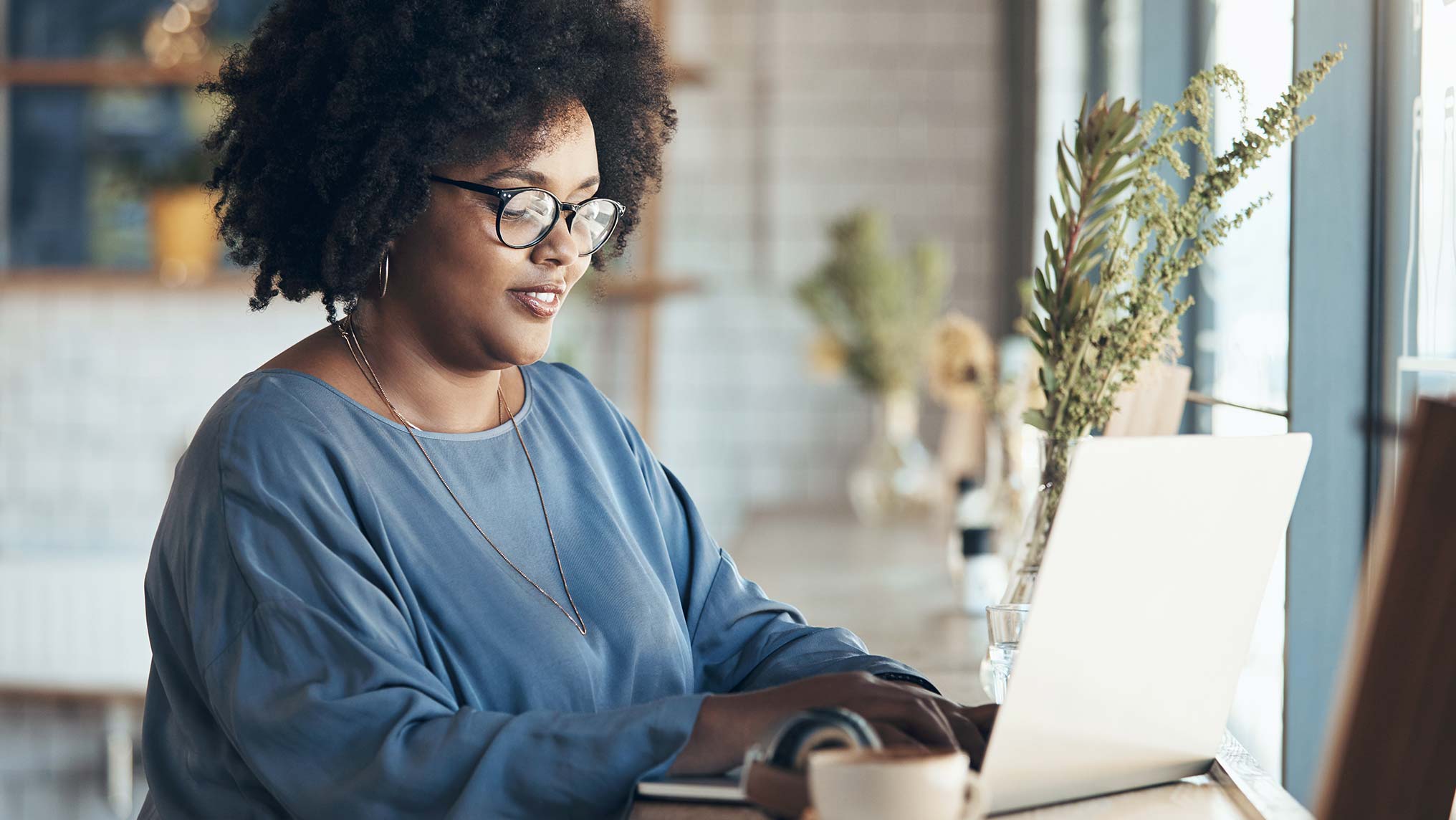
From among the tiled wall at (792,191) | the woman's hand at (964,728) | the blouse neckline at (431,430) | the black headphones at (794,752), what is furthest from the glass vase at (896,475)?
the black headphones at (794,752)

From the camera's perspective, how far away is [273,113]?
134 centimetres

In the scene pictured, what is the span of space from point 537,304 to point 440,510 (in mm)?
229

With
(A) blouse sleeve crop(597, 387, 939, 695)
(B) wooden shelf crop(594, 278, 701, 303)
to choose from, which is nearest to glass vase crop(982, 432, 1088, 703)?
(A) blouse sleeve crop(597, 387, 939, 695)

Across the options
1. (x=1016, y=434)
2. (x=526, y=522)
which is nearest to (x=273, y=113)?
Answer: (x=526, y=522)

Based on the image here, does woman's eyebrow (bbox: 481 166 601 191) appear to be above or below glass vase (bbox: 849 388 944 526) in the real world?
above

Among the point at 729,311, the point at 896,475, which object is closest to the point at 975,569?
the point at 896,475

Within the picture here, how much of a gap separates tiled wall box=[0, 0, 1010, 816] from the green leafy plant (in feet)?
1.13

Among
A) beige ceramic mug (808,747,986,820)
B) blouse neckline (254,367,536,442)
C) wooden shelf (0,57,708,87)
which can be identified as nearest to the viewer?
beige ceramic mug (808,747,986,820)

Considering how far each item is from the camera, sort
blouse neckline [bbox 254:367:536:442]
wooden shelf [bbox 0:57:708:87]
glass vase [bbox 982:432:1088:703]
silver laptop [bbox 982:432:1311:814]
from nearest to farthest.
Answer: silver laptop [bbox 982:432:1311:814], blouse neckline [bbox 254:367:536:442], glass vase [bbox 982:432:1088:703], wooden shelf [bbox 0:57:708:87]

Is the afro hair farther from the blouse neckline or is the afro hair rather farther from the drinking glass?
the drinking glass

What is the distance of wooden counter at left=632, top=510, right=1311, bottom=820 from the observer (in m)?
0.97

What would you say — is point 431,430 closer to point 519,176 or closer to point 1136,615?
point 519,176

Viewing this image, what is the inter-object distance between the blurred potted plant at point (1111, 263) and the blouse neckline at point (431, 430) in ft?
1.80

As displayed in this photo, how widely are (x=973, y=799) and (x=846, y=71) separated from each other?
3.77 m
